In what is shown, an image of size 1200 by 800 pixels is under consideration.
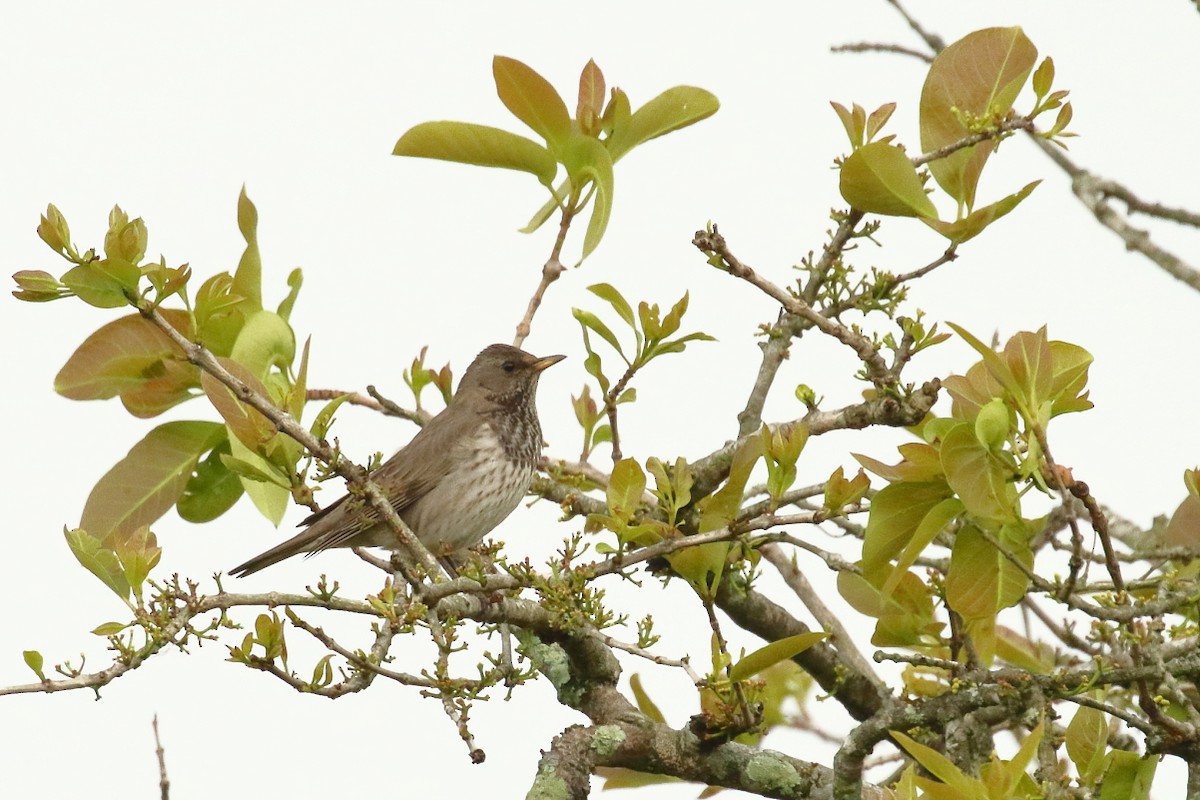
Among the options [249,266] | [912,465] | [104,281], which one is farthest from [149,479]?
[912,465]

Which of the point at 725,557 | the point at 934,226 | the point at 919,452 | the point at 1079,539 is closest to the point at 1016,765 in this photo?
the point at 1079,539

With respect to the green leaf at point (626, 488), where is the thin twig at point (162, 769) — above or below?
below

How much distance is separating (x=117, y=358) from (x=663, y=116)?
206 centimetres

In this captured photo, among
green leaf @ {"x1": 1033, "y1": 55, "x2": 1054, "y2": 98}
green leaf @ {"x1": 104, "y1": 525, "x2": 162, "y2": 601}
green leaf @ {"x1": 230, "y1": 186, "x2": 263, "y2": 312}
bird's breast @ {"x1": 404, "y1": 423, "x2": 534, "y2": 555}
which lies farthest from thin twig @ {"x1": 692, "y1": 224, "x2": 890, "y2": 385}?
bird's breast @ {"x1": 404, "y1": 423, "x2": 534, "y2": 555}

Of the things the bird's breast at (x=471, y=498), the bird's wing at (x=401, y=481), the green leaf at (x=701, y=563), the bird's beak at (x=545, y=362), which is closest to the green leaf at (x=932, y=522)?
the green leaf at (x=701, y=563)

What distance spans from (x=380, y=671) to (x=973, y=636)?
1946 mm

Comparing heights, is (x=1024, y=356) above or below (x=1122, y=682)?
above

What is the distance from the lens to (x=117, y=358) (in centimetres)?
488

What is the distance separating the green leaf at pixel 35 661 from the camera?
10.8 feet

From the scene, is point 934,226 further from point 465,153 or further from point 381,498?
point 381,498

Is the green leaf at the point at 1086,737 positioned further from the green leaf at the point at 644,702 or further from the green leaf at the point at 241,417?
the green leaf at the point at 241,417

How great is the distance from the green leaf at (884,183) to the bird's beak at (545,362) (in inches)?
164

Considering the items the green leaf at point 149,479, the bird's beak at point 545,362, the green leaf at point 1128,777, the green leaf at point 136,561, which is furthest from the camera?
the bird's beak at point 545,362

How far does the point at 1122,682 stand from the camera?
3654 millimetres
